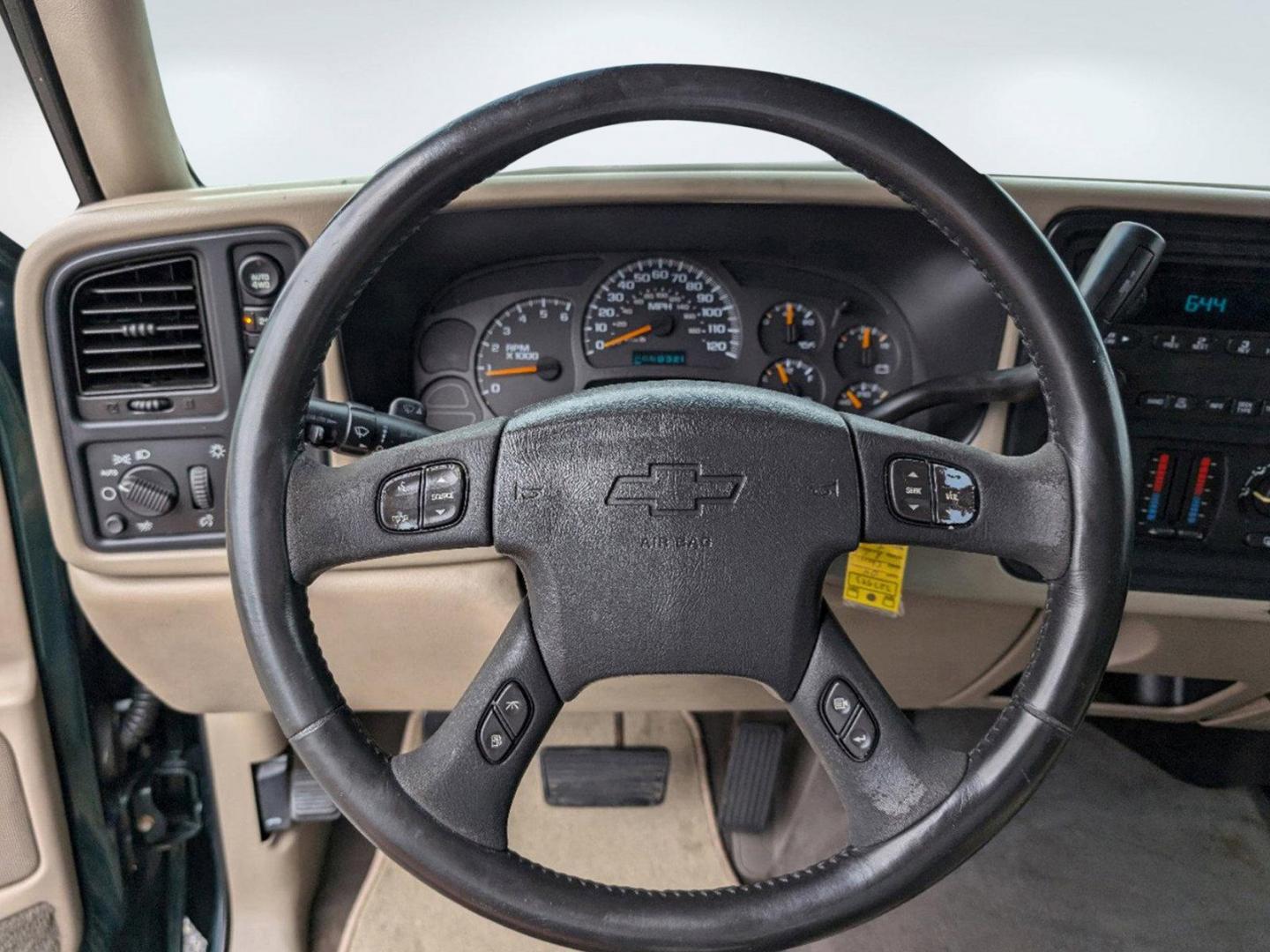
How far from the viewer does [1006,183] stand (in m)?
1.11

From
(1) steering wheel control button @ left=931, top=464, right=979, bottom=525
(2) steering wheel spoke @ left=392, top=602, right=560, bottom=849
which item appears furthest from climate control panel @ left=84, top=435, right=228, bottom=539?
(1) steering wheel control button @ left=931, top=464, right=979, bottom=525

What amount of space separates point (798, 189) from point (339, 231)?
569 mm

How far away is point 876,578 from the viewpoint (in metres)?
1.11

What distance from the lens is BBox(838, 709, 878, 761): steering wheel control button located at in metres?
0.73

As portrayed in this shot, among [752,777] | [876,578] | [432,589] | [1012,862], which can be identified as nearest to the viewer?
[876,578]

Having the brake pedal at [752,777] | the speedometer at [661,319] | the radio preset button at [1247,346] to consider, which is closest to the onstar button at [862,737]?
the speedometer at [661,319]

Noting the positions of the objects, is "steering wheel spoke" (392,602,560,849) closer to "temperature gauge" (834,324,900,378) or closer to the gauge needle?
the gauge needle

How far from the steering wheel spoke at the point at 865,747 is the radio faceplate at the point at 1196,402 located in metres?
0.56

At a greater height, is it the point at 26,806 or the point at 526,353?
the point at 526,353

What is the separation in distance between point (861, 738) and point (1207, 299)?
76cm

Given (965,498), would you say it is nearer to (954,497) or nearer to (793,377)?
(954,497)

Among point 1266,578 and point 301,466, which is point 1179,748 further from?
point 301,466

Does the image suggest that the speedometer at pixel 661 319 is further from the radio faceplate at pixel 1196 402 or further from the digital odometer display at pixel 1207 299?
the digital odometer display at pixel 1207 299

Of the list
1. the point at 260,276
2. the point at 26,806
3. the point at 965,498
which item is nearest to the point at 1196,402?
the point at 965,498
